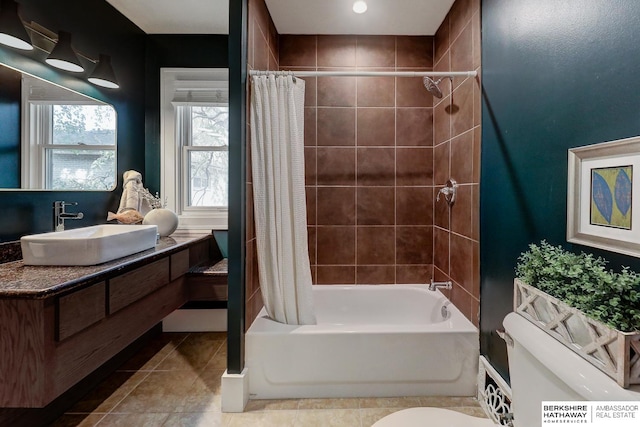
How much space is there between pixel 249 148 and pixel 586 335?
63.5 inches

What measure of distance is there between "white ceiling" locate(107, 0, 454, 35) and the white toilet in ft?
6.57

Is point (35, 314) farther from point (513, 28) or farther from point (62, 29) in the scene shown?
point (513, 28)

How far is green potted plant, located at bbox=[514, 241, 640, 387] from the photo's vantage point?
0.70 metres

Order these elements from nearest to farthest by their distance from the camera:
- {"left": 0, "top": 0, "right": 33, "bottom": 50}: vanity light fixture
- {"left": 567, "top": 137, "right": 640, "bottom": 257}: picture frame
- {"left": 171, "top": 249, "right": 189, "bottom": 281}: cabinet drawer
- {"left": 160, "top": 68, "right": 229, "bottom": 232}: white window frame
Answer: {"left": 567, "top": 137, "right": 640, "bottom": 257}: picture frame < {"left": 0, "top": 0, "right": 33, "bottom": 50}: vanity light fixture < {"left": 171, "top": 249, "right": 189, "bottom": 281}: cabinet drawer < {"left": 160, "top": 68, "right": 229, "bottom": 232}: white window frame

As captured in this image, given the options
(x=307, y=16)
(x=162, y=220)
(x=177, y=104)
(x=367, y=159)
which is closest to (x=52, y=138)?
(x=162, y=220)

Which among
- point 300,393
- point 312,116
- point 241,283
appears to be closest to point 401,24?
point 312,116

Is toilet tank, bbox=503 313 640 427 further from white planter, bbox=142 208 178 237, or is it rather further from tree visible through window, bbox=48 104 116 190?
tree visible through window, bbox=48 104 116 190

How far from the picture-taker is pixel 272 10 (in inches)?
85.1

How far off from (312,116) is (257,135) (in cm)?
78

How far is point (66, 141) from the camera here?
1994 millimetres

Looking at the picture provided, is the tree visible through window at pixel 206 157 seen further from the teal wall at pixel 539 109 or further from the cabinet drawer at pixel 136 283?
the teal wall at pixel 539 109

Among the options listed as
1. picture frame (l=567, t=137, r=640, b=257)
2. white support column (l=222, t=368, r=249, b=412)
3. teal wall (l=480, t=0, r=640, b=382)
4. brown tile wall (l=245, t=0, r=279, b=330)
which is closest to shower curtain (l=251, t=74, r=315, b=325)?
brown tile wall (l=245, t=0, r=279, b=330)

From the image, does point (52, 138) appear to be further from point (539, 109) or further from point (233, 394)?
point (539, 109)

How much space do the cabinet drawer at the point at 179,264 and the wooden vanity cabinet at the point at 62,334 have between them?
1.15 ft
